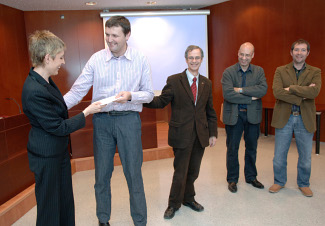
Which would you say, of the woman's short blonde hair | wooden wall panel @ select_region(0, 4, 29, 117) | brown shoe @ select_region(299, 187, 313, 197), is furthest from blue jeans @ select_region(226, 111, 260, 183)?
wooden wall panel @ select_region(0, 4, 29, 117)

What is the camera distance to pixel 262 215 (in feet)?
8.91

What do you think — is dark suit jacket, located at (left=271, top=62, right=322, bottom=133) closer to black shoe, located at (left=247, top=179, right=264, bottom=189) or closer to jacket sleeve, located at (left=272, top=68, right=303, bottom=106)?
jacket sleeve, located at (left=272, top=68, right=303, bottom=106)

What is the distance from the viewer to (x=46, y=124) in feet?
5.49

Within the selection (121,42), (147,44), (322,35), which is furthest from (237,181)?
(147,44)

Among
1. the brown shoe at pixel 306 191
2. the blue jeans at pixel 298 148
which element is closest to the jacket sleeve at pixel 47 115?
the blue jeans at pixel 298 148

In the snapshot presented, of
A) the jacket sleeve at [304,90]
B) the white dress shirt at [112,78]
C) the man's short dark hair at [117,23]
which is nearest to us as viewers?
the man's short dark hair at [117,23]

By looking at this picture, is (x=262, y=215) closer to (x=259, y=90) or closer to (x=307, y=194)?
(x=307, y=194)

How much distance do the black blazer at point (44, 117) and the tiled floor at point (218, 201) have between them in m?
1.26

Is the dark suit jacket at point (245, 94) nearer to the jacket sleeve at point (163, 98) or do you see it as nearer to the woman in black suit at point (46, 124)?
the jacket sleeve at point (163, 98)

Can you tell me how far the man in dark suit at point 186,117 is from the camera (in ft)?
8.39

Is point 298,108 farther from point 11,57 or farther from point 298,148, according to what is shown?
point 11,57

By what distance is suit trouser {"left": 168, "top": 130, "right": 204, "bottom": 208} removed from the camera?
261 cm

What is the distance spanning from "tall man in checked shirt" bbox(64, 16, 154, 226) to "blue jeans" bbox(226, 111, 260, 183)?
139cm

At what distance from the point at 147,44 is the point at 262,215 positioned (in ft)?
16.3
